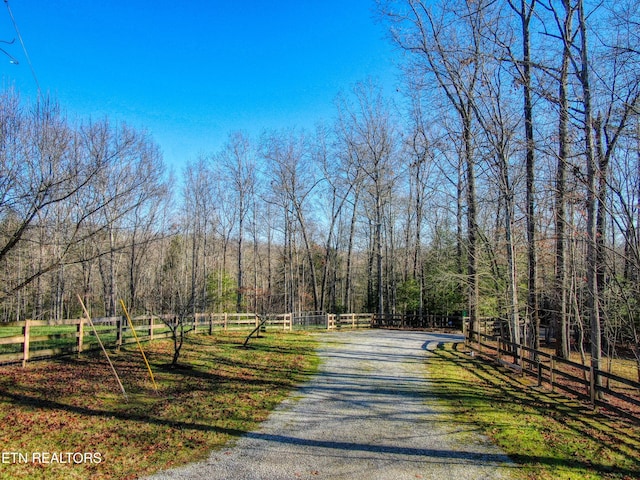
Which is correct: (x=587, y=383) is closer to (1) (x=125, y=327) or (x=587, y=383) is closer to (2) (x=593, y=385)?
(2) (x=593, y=385)

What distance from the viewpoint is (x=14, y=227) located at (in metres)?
8.93

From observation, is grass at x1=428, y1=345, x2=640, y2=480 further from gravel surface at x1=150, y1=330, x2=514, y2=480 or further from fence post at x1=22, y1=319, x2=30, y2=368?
fence post at x1=22, y1=319, x2=30, y2=368

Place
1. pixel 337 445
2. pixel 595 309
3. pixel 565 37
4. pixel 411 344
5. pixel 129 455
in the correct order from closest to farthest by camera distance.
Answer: pixel 129 455 → pixel 337 445 → pixel 595 309 → pixel 565 37 → pixel 411 344

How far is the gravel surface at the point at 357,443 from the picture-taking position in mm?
4801

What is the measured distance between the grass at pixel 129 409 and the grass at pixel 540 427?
12.0 feet

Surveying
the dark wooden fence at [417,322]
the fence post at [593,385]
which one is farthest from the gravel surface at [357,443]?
the dark wooden fence at [417,322]

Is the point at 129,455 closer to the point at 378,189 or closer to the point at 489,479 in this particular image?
the point at 489,479

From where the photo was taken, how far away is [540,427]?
21.6ft

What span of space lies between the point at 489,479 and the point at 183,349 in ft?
34.5

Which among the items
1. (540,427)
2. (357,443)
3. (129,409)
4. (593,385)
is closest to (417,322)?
(593,385)

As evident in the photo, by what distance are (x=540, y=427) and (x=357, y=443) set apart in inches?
125

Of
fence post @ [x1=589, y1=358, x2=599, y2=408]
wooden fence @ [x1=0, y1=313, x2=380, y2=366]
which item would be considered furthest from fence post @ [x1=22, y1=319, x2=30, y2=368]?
fence post @ [x1=589, y1=358, x2=599, y2=408]

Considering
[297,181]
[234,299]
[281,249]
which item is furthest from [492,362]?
[281,249]

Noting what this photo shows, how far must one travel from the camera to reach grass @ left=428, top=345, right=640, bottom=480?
5.16 m
